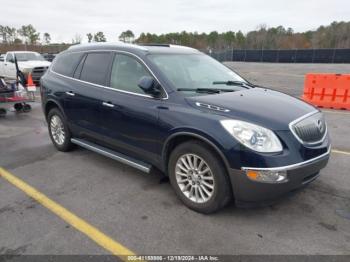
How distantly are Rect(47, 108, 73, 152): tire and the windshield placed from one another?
2.26 meters

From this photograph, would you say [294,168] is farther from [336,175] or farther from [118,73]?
[118,73]

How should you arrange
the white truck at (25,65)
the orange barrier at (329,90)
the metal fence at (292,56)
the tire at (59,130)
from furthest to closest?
the metal fence at (292,56) → the white truck at (25,65) → the orange barrier at (329,90) → the tire at (59,130)

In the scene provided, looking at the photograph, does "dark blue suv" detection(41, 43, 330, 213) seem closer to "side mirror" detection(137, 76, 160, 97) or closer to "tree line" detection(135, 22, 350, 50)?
"side mirror" detection(137, 76, 160, 97)

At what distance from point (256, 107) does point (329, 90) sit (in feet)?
24.6

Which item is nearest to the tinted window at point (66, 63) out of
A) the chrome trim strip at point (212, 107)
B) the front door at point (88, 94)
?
the front door at point (88, 94)

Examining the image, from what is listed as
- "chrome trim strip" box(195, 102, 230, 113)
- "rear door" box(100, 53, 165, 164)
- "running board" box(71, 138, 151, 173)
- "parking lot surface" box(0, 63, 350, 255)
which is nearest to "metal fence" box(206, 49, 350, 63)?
"running board" box(71, 138, 151, 173)

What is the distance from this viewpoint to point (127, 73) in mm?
4340

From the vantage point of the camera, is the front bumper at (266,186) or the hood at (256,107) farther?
the hood at (256,107)

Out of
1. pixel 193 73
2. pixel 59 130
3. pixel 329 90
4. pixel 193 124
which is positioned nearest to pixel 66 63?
pixel 59 130

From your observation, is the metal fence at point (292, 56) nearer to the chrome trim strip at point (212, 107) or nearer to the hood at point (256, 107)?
the hood at point (256, 107)

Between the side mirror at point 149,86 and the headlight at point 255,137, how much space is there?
42.6 inches

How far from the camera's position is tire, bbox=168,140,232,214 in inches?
131

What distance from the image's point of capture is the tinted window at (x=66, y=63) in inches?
210

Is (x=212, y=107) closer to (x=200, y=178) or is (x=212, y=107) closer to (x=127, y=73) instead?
(x=200, y=178)
